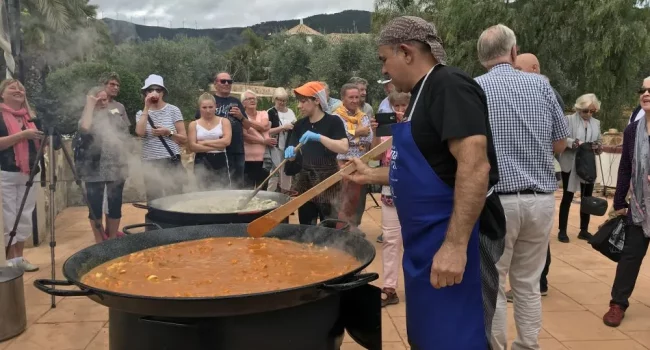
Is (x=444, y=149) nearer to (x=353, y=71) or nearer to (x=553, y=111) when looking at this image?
(x=553, y=111)

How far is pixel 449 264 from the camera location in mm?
1928

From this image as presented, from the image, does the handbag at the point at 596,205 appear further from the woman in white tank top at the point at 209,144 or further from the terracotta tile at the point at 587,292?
the woman in white tank top at the point at 209,144

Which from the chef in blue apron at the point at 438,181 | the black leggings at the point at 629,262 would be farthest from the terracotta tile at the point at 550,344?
the chef in blue apron at the point at 438,181

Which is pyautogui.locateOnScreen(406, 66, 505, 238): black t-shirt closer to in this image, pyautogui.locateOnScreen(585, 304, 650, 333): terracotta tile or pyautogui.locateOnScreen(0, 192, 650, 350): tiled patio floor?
pyautogui.locateOnScreen(0, 192, 650, 350): tiled patio floor

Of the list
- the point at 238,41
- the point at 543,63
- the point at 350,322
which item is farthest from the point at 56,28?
the point at 238,41

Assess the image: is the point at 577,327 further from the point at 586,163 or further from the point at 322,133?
the point at 586,163

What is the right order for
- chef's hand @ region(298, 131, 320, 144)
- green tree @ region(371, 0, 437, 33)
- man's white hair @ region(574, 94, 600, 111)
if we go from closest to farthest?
chef's hand @ region(298, 131, 320, 144), man's white hair @ region(574, 94, 600, 111), green tree @ region(371, 0, 437, 33)

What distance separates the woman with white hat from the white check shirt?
387 centimetres

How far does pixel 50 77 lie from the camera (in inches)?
454

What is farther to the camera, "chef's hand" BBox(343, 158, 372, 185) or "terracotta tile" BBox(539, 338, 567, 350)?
"terracotta tile" BBox(539, 338, 567, 350)

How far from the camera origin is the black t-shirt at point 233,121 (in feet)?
20.2

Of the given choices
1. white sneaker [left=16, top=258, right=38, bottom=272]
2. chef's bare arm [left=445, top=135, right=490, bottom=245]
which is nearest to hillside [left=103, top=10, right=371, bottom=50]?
white sneaker [left=16, top=258, right=38, bottom=272]

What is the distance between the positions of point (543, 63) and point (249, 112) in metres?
14.4

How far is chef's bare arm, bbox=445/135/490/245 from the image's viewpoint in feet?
6.10
